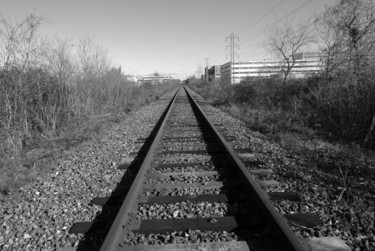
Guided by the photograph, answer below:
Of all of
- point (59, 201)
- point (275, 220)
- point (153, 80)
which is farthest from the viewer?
point (153, 80)

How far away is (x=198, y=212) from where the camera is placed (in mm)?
3375

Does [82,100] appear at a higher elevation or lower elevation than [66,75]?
lower

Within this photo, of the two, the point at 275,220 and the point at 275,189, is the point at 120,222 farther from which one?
the point at 275,189

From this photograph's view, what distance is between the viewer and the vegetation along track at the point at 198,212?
2685mm

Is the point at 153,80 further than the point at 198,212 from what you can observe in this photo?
Yes

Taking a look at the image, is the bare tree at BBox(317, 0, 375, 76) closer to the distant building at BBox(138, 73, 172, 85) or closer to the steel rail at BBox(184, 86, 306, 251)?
the steel rail at BBox(184, 86, 306, 251)

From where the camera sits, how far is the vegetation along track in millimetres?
2685

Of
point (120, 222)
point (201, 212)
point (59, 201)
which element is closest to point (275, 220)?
point (201, 212)

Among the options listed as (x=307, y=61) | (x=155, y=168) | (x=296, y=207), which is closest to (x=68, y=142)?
(x=155, y=168)

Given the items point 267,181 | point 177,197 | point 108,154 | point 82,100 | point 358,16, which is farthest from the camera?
point 82,100

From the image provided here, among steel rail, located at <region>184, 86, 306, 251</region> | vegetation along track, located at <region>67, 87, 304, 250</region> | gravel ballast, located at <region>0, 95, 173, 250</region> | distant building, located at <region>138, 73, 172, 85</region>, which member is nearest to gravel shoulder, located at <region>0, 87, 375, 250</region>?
gravel ballast, located at <region>0, 95, 173, 250</region>

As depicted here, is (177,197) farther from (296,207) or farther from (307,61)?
(307,61)

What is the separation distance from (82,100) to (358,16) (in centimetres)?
1414

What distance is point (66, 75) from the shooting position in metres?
12.2
